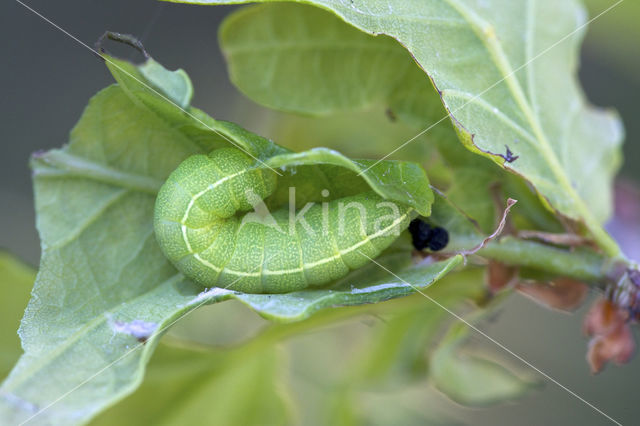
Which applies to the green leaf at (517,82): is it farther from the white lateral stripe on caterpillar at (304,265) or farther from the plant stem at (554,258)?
the white lateral stripe on caterpillar at (304,265)

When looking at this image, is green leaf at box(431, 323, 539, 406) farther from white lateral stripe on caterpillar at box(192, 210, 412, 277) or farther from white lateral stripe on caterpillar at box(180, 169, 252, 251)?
white lateral stripe on caterpillar at box(180, 169, 252, 251)

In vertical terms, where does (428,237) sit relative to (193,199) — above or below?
below

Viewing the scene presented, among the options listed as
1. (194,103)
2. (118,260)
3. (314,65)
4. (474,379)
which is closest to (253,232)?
(118,260)

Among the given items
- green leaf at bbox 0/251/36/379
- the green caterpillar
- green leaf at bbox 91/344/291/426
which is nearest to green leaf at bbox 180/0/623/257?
the green caterpillar

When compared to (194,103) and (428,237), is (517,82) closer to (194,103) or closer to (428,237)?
(428,237)

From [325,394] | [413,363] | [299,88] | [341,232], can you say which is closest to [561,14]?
[299,88]
